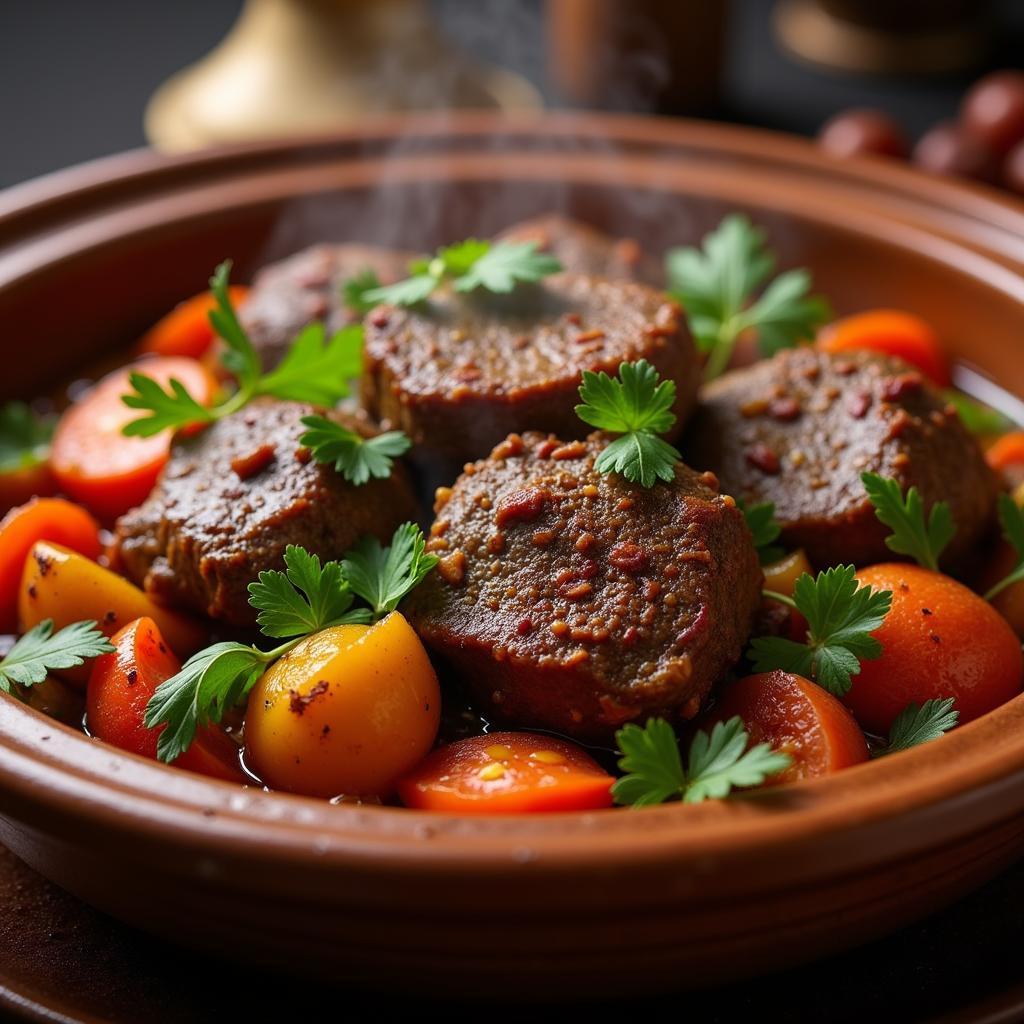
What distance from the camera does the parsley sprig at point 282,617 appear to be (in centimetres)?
212

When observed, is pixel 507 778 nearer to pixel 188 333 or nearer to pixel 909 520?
pixel 909 520

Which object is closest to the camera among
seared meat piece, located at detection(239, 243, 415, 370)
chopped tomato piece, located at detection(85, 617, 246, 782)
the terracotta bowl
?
the terracotta bowl

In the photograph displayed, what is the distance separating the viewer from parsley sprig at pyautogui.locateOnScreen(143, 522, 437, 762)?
212 centimetres

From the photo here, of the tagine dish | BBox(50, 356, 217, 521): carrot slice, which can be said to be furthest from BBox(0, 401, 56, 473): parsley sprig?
the tagine dish

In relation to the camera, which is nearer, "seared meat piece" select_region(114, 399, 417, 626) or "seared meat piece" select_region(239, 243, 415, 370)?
"seared meat piece" select_region(114, 399, 417, 626)

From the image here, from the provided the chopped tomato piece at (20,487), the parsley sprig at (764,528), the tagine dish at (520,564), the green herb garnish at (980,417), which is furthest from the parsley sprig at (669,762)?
the chopped tomato piece at (20,487)

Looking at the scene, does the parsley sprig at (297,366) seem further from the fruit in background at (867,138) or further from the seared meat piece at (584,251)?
the fruit in background at (867,138)

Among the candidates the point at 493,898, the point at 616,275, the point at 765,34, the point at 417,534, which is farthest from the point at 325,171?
the point at 765,34

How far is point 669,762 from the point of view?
6.33 ft

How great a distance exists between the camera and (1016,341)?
3273mm

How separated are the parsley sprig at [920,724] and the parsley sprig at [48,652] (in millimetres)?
1337

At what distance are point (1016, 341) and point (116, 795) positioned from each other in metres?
2.45

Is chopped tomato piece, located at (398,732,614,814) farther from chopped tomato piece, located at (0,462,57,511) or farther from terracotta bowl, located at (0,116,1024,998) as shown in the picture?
chopped tomato piece, located at (0,462,57,511)

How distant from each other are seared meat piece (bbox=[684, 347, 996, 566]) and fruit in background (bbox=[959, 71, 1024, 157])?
7.40 ft
